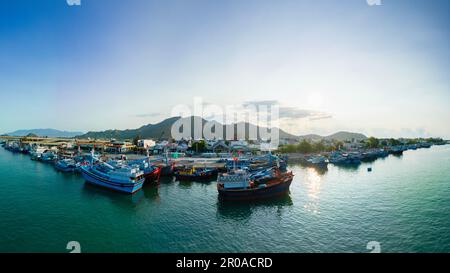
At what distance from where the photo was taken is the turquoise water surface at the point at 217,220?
1531 cm

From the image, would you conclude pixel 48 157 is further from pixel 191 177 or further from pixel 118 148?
pixel 191 177

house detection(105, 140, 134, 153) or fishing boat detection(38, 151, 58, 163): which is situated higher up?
house detection(105, 140, 134, 153)

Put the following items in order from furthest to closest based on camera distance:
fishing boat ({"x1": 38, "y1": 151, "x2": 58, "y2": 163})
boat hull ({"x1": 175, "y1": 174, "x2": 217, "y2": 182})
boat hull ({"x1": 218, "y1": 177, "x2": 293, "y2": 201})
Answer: fishing boat ({"x1": 38, "y1": 151, "x2": 58, "y2": 163})
boat hull ({"x1": 175, "y1": 174, "x2": 217, "y2": 182})
boat hull ({"x1": 218, "y1": 177, "x2": 293, "y2": 201})

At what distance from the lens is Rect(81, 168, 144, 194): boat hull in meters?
27.4

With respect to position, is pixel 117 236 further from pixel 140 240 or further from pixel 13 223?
pixel 13 223

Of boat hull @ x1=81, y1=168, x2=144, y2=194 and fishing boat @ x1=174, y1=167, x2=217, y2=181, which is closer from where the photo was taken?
boat hull @ x1=81, y1=168, x2=144, y2=194

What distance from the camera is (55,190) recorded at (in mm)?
28984

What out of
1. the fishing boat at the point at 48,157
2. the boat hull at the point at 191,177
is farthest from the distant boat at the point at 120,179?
the fishing boat at the point at 48,157

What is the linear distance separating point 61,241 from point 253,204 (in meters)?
17.3

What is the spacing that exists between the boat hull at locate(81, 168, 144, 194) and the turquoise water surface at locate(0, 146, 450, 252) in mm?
918

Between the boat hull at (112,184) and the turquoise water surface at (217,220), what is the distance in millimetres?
918

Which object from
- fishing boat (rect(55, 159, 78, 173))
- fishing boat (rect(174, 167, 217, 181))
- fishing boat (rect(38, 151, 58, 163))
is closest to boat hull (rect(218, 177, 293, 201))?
fishing boat (rect(174, 167, 217, 181))

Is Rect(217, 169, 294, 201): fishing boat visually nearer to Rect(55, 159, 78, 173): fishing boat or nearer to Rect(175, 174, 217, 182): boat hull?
Rect(175, 174, 217, 182): boat hull
